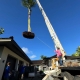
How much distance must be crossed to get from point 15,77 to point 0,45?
2269mm

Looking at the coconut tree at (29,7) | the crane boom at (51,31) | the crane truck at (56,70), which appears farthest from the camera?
the crane boom at (51,31)

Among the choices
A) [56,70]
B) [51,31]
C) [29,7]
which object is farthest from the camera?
[29,7]

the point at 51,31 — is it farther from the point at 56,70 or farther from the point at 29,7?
the point at 56,70

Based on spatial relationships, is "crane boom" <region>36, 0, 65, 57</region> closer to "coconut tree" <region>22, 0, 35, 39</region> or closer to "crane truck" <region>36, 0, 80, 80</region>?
"crane truck" <region>36, 0, 80, 80</region>

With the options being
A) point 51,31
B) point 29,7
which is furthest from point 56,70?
point 29,7

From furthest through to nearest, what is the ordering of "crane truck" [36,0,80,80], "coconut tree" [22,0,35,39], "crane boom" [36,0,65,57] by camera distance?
"crane boom" [36,0,65,57], "coconut tree" [22,0,35,39], "crane truck" [36,0,80,80]

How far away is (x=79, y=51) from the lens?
27.1 meters

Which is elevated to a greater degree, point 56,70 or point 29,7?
point 29,7

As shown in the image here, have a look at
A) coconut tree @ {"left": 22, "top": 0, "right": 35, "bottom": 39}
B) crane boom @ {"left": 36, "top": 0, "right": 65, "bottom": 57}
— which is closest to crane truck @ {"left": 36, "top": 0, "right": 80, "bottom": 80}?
crane boom @ {"left": 36, "top": 0, "right": 65, "bottom": 57}

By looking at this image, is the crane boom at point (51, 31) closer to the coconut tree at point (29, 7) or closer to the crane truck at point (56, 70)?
the crane truck at point (56, 70)

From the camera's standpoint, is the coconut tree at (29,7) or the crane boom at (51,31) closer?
the coconut tree at (29,7)

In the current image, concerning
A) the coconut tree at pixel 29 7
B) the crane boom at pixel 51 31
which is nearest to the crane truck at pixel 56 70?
the crane boom at pixel 51 31

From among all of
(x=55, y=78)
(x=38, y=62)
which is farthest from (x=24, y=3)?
(x=38, y=62)

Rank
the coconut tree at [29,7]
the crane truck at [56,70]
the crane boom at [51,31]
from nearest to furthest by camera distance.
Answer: the crane truck at [56,70], the coconut tree at [29,7], the crane boom at [51,31]
